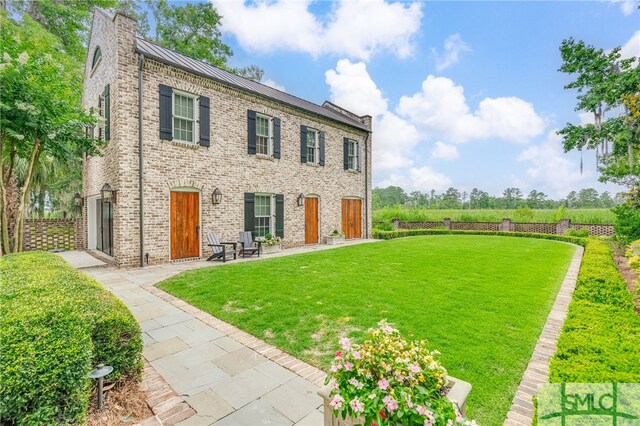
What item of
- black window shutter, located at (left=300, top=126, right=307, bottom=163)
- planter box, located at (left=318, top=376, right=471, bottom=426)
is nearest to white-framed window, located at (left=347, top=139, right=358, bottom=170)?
black window shutter, located at (left=300, top=126, right=307, bottom=163)

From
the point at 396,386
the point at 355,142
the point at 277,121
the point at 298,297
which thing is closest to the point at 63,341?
the point at 396,386

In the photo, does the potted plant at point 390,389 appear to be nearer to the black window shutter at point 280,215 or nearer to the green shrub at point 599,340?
the green shrub at point 599,340

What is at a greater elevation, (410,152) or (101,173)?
(410,152)

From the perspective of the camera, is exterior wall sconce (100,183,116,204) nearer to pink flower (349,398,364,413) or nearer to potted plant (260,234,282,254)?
potted plant (260,234,282,254)

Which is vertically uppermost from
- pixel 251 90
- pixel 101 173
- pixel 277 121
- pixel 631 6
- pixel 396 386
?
pixel 631 6

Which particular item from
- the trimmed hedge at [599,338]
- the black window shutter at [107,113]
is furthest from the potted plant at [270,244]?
the trimmed hedge at [599,338]

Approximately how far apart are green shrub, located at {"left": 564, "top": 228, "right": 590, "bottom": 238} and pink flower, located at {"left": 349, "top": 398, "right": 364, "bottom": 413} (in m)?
21.0

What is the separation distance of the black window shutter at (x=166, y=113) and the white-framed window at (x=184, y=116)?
237 millimetres

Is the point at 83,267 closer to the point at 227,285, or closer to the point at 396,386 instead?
the point at 227,285

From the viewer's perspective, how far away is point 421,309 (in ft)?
15.1

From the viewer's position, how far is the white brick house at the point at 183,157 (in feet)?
26.6

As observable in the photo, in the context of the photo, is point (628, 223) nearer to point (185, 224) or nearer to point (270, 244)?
point (270, 244)

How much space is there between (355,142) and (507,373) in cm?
1401

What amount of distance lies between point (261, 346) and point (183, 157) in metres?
7.35
